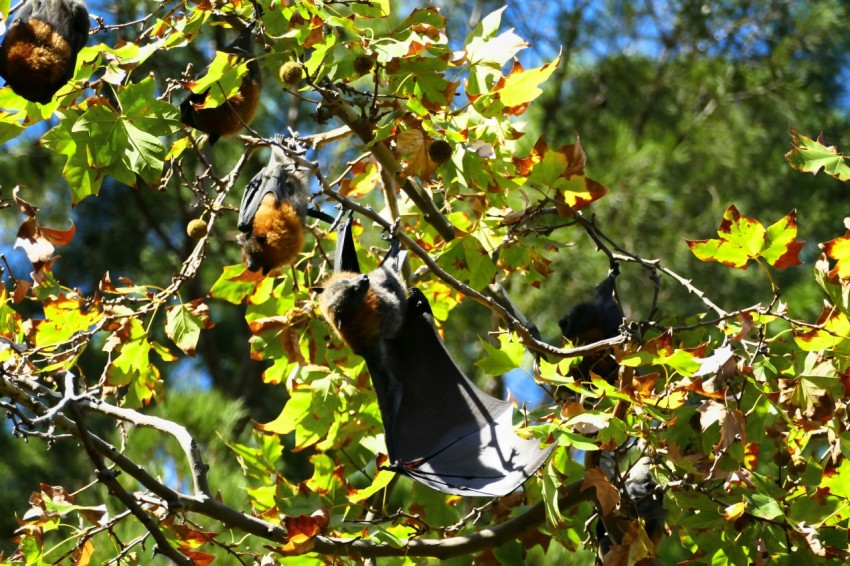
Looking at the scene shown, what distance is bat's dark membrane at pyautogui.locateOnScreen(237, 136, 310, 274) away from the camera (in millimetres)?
2848

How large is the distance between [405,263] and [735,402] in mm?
1079

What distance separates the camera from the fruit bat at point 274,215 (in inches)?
112

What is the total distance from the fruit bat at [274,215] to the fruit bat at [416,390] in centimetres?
13

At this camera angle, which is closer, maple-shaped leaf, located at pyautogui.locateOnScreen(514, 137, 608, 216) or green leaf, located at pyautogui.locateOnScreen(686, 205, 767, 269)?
green leaf, located at pyautogui.locateOnScreen(686, 205, 767, 269)

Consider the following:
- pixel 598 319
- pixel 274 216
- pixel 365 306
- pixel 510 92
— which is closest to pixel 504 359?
pixel 365 306

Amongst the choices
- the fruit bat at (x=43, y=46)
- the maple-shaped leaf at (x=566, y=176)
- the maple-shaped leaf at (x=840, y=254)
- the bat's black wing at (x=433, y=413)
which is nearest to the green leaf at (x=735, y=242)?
the maple-shaped leaf at (x=840, y=254)

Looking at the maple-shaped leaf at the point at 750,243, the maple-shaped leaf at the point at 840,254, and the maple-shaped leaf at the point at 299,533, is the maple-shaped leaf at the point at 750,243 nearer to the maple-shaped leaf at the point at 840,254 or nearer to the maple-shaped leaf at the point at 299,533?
the maple-shaped leaf at the point at 840,254

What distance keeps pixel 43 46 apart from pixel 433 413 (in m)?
1.42

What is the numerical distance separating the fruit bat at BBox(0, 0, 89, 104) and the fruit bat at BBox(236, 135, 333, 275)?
58 centimetres

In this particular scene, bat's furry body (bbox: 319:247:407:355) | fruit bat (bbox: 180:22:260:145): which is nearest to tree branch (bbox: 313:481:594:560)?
bat's furry body (bbox: 319:247:407:355)

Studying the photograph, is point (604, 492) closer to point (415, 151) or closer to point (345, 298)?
point (345, 298)

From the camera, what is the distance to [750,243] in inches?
95.1

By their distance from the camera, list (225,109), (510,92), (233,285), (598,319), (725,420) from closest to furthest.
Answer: (725,420)
(510,92)
(225,109)
(233,285)
(598,319)

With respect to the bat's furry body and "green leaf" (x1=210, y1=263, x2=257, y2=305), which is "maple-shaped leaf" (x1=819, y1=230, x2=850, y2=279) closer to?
the bat's furry body
